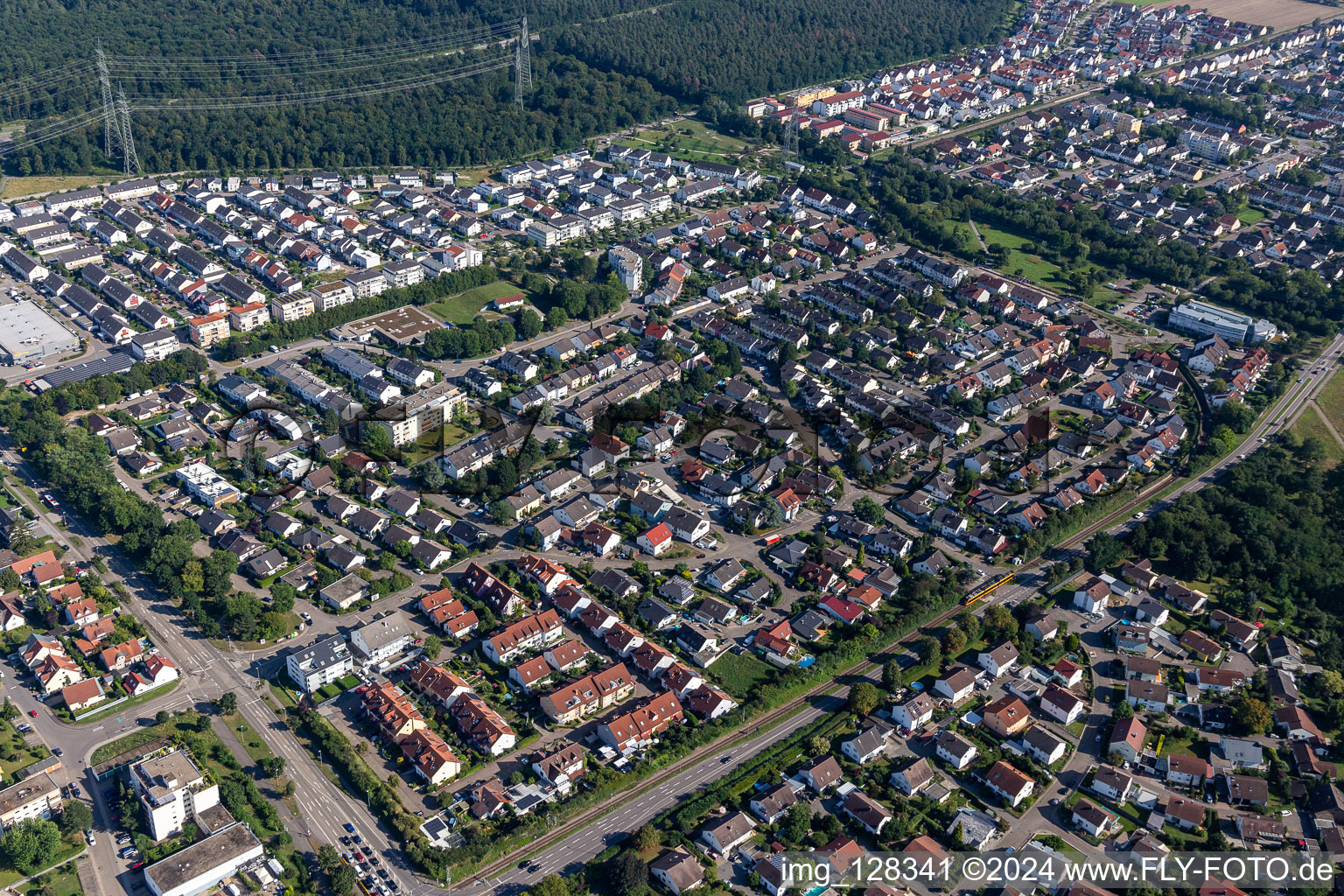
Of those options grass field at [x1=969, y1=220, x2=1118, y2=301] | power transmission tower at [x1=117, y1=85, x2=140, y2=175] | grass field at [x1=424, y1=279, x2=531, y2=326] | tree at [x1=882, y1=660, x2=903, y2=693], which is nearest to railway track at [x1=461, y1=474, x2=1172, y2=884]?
tree at [x1=882, y1=660, x2=903, y2=693]

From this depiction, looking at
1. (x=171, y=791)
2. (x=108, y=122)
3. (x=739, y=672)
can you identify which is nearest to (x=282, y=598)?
(x=171, y=791)

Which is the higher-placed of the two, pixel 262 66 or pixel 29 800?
pixel 262 66

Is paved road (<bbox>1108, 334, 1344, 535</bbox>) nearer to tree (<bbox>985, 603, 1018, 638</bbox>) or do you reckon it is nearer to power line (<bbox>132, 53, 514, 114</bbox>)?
tree (<bbox>985, 603, 1018, 638</bbox>)

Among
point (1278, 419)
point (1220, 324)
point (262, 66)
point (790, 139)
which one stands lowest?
point (1278, 419)

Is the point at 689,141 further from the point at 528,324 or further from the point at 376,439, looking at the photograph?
the point at 376,439

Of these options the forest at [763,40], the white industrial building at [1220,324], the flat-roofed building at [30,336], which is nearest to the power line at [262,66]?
the forest at [763,40]

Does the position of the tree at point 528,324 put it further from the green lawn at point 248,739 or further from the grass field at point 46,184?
the grass field at point 46,184

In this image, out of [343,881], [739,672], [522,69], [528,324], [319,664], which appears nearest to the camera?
[343,881]
